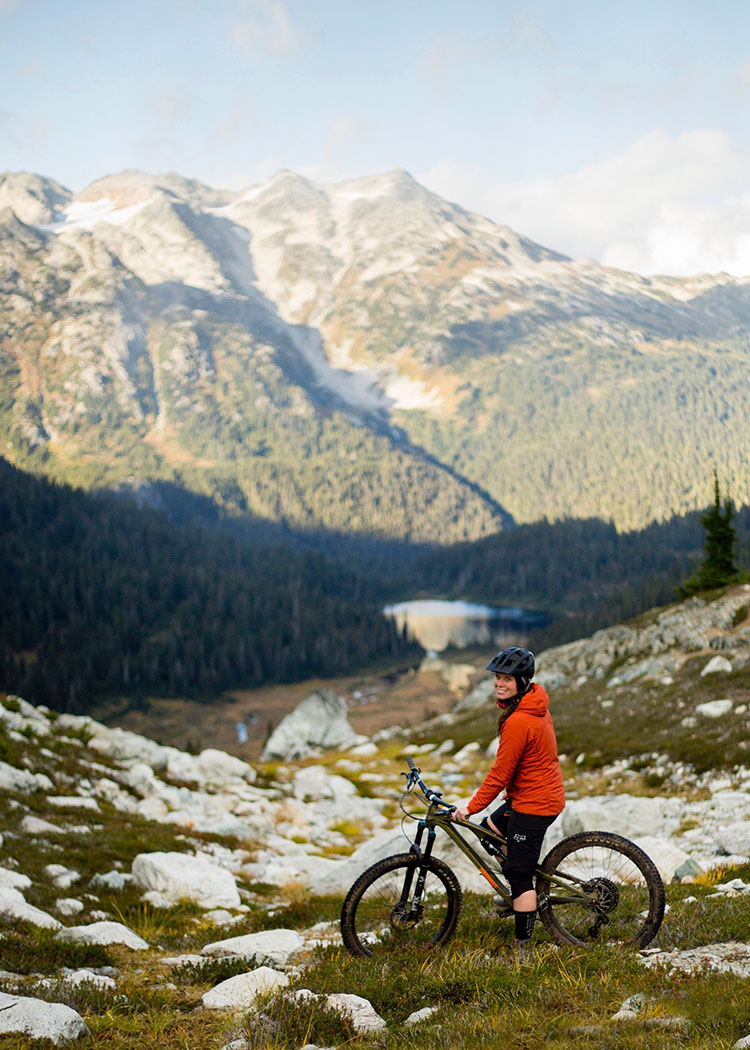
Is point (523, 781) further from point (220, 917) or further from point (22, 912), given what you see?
point (22, 912)

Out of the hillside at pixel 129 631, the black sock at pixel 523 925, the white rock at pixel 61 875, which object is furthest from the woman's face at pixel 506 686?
the hillside at pixel 129 631

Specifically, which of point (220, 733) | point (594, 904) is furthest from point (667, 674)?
point (220, 733)

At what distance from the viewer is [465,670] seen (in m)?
162

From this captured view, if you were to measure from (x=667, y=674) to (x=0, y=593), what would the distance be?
158 m

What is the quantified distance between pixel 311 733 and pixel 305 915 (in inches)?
2439

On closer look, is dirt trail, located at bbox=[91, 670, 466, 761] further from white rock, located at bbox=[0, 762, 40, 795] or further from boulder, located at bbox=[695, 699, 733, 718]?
white rock, located at bbox=[0, 762, 40, 795]

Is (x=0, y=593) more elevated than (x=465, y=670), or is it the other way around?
(x=0, y=593)

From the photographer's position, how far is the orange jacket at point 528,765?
8148 mm

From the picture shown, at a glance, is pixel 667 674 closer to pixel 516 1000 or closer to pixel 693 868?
pixel 693 868

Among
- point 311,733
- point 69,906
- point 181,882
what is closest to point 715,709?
point 181,882

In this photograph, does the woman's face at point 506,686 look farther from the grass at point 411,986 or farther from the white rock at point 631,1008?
the white rock at point 631,1008

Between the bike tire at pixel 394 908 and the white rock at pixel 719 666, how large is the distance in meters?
31.8

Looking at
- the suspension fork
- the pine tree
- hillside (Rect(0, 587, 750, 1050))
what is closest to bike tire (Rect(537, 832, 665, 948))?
hillside (Rect(0, 587, 750, 1050))

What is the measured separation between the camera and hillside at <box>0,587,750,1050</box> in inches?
264
